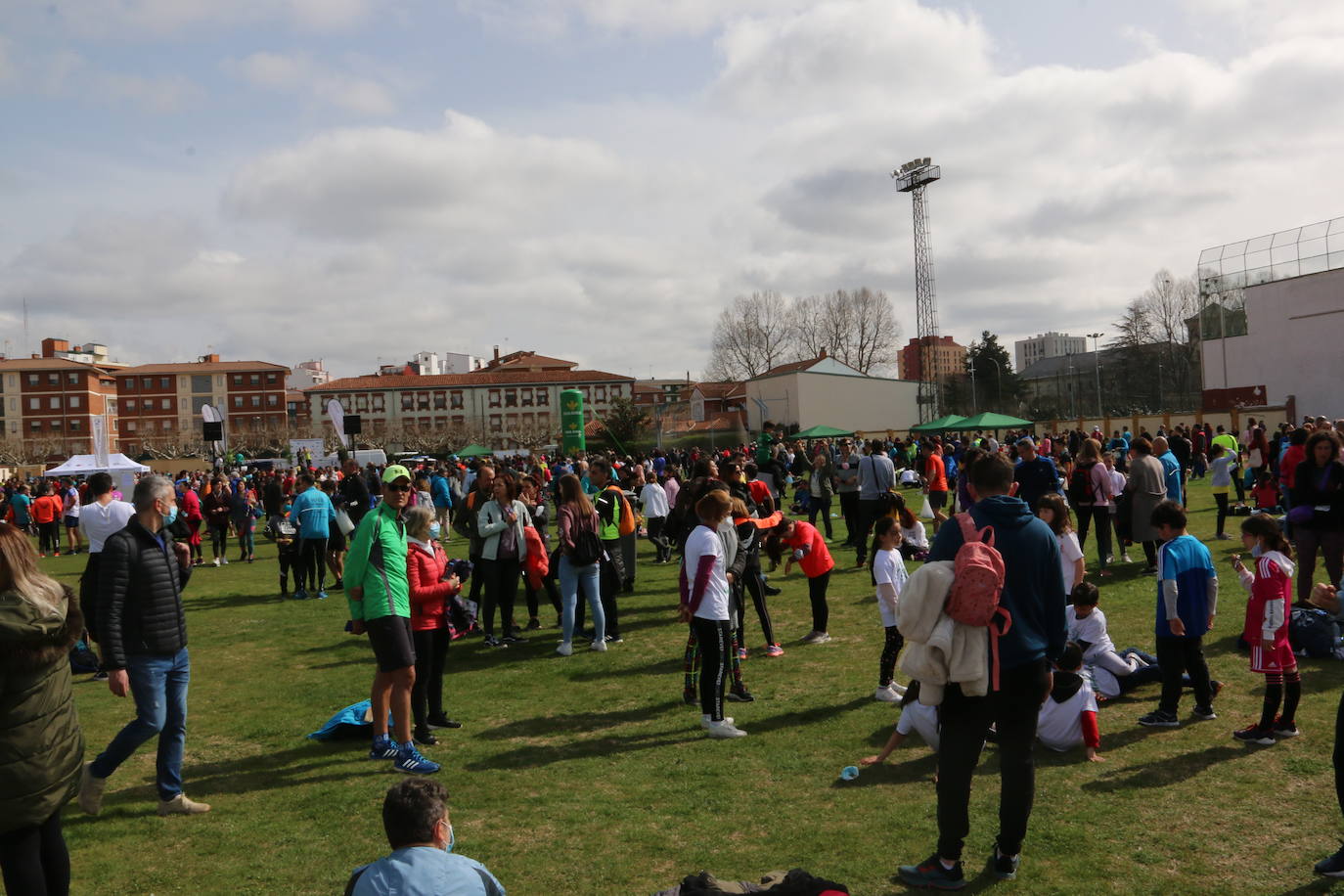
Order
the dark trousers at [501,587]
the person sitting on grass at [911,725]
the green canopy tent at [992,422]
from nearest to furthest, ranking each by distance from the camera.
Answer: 1. the person sitting on grass at [911,725]
2. the dark trousers at [501,587]
3. the green canopy tent at [992,422]

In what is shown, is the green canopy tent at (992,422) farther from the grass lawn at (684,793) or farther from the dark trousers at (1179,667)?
the dark trousers at (1179,667)

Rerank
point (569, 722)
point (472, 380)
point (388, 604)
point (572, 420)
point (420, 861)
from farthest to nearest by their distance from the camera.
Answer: point (472, 380)
point (572, 420)
point (569, 722)
point (388, 604)
point (420, 861)

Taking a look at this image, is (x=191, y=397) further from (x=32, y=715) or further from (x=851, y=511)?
(x=32, y=715)

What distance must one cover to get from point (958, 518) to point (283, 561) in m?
12.4

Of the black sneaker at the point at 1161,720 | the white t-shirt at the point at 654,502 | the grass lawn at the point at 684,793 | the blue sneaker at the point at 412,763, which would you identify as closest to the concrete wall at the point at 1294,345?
the white t-shirt at the point at 654,502

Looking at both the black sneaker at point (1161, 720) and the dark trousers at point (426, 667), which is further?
the dark trousers at point (426, 667)

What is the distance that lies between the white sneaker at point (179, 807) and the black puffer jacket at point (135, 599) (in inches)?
37.0

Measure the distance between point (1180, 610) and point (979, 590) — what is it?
3.00 m

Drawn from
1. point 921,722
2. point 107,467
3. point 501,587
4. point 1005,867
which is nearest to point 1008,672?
point 1005,867

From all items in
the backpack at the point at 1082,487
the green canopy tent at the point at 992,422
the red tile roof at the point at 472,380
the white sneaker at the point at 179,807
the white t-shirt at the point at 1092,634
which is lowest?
the white sneaker at the point at 179,807

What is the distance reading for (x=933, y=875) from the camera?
12.8 feet

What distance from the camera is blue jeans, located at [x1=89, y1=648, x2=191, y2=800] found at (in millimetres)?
4840

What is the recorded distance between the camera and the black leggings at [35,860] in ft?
10.6

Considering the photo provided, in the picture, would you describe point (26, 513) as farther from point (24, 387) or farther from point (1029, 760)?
point (24, 387)
